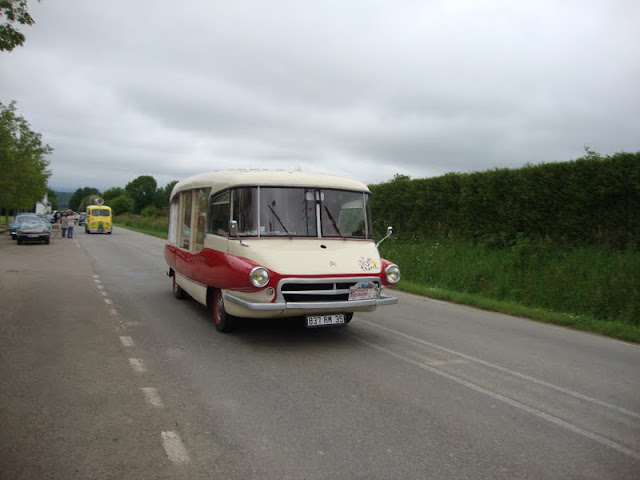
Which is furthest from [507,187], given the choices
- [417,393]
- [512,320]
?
[417,393]

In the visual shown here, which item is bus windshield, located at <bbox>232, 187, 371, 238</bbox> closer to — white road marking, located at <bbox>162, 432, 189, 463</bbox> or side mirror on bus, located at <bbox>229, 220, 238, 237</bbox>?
side mirror on bus, located at <bbox>229, 220, 238, 237</bbox>

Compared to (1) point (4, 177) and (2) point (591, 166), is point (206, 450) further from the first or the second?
(1) point (4, 177)

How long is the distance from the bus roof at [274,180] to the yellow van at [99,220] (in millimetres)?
39344

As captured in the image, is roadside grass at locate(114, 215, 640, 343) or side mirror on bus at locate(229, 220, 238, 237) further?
roadside grass at locate(114, 215, 640, 343)

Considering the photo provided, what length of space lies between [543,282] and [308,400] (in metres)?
8.69

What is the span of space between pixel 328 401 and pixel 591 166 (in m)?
10.6

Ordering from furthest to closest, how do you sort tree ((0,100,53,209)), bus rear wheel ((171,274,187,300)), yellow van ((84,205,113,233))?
yellow van ((84,205,113,233))
tree ((0,100,53,209))
bus rear wheel ((171,274,187,300))

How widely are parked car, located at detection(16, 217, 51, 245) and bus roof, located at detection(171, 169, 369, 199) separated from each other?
22776 mm

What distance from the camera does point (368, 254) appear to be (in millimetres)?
7512

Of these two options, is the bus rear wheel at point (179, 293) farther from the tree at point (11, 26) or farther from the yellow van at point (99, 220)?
the yellow van at point (99, 220)

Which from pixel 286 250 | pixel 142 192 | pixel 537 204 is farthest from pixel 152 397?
pixel 142 192

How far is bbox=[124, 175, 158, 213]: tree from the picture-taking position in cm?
15900

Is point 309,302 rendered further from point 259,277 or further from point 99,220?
point 99,220

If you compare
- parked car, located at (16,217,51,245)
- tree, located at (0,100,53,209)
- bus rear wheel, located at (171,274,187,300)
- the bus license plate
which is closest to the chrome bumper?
the bus license plate
